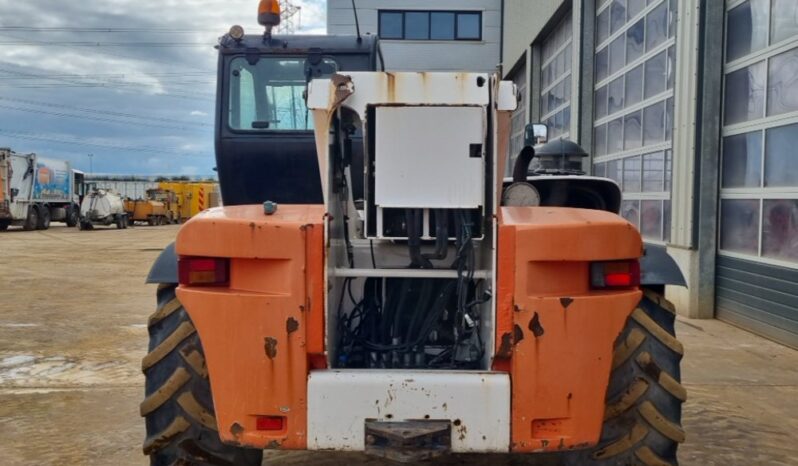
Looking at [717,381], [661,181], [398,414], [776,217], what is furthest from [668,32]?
[398,414]

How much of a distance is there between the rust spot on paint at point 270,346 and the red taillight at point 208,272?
0.31 metres

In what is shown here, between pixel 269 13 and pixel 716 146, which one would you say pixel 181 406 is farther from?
pixel 716 146

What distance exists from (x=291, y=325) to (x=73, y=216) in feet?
125

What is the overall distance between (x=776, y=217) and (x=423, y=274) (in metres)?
6.03

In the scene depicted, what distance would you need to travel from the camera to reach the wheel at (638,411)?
122 inches

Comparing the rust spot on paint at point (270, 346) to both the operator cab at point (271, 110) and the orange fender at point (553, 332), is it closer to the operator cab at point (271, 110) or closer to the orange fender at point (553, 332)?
the orange fender at point (553, 332)

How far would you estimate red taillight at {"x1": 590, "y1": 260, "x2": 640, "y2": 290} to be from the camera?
2.93 m

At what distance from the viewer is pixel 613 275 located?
294cm

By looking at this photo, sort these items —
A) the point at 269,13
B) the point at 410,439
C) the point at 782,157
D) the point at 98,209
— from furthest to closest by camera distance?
the point at 98,209 < the point at 782,157 < the point at 269,13 < the point at 410,439

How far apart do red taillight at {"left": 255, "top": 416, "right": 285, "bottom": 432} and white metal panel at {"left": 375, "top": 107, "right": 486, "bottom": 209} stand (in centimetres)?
95

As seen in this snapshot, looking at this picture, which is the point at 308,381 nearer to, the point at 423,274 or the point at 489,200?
the point at 423,274

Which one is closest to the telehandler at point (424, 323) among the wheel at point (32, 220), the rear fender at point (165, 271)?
the rear fender at point (165, 271)

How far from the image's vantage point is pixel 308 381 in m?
2.82

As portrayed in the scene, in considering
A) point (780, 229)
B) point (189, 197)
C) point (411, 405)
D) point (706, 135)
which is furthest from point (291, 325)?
point (189, 197)
